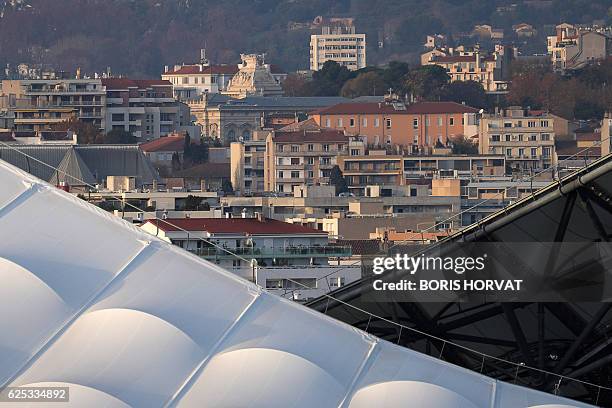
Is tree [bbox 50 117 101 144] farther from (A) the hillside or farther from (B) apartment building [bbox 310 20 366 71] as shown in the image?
(B) apartment building [bbox 310 20 366 71]

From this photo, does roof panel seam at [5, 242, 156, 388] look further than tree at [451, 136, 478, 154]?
No

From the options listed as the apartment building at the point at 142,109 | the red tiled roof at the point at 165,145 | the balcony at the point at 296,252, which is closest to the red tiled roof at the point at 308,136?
the red tiled roof at the point at 165,145

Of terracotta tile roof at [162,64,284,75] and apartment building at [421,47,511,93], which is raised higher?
apartment building at [421,47,511,93]

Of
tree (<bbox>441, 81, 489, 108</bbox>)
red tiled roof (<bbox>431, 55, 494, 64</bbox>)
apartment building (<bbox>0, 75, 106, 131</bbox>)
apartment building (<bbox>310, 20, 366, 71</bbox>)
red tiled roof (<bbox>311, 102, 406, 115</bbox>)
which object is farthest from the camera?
apartment building (<bbox>310, 20, 366, 71</bbox>)

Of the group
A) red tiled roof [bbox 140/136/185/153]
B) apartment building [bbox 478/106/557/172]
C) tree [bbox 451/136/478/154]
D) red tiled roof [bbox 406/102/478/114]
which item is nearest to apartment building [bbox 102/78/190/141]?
red tiled roof [bbox 140/136/185/153]

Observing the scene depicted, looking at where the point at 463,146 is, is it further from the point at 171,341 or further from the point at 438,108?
the point at 171,341

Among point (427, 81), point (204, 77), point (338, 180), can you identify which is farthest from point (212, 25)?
point (338, 180)

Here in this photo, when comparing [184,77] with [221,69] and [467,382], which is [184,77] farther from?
[467,382]

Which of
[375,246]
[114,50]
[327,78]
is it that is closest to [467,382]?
[375,246]

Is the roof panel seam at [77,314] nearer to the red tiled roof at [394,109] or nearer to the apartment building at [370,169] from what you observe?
the apartment building at [370,169]
